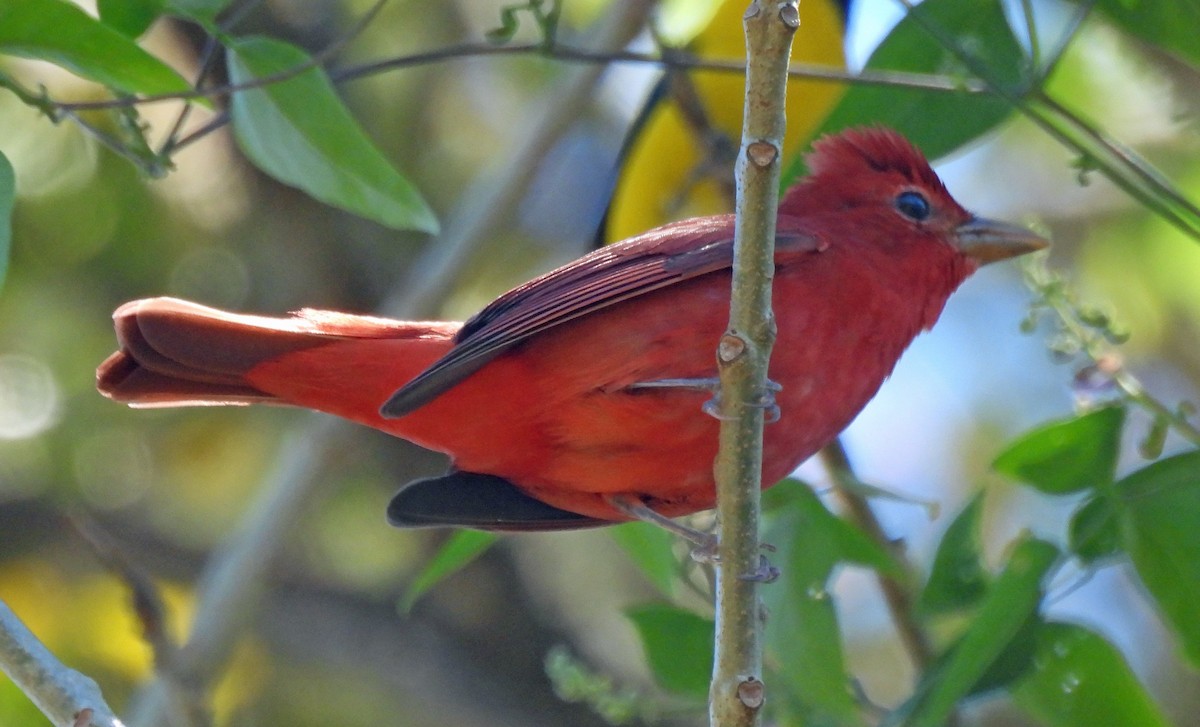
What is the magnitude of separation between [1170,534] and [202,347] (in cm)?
220

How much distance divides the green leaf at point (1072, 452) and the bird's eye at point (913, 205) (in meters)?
0.74

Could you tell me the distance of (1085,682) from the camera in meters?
3.61

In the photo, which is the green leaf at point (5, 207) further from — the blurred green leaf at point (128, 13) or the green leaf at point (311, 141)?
the green leaf at point (311, 141)

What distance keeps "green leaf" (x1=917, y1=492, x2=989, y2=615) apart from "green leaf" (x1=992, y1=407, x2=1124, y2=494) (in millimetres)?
294

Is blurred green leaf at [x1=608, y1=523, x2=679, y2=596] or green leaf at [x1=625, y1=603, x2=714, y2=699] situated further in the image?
green leaf at [x1=625, y1=603, x2=714, y2=699]

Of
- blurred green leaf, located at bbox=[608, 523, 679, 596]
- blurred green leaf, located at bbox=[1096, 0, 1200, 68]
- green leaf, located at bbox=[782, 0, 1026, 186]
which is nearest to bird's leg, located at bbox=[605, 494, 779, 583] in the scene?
→ blurred green leaf, located at bbox=[608, 523, 679, 596]

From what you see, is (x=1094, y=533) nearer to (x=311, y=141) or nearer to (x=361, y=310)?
(x=311, y=141)

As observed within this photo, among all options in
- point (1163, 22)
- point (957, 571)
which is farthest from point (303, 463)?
point (1163, 22)

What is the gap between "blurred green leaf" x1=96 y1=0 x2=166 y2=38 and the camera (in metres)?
3.17

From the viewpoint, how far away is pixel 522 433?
3564 mm

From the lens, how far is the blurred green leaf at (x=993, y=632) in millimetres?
3363

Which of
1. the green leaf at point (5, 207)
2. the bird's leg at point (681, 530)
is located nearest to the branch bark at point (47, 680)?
the green leaf at point (5, 207)

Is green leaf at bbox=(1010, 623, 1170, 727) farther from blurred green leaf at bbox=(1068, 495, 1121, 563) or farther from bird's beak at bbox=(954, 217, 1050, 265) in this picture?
bird's beak at bbox=(954, 217, 1050, 265)

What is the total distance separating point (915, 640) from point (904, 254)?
144 cm
